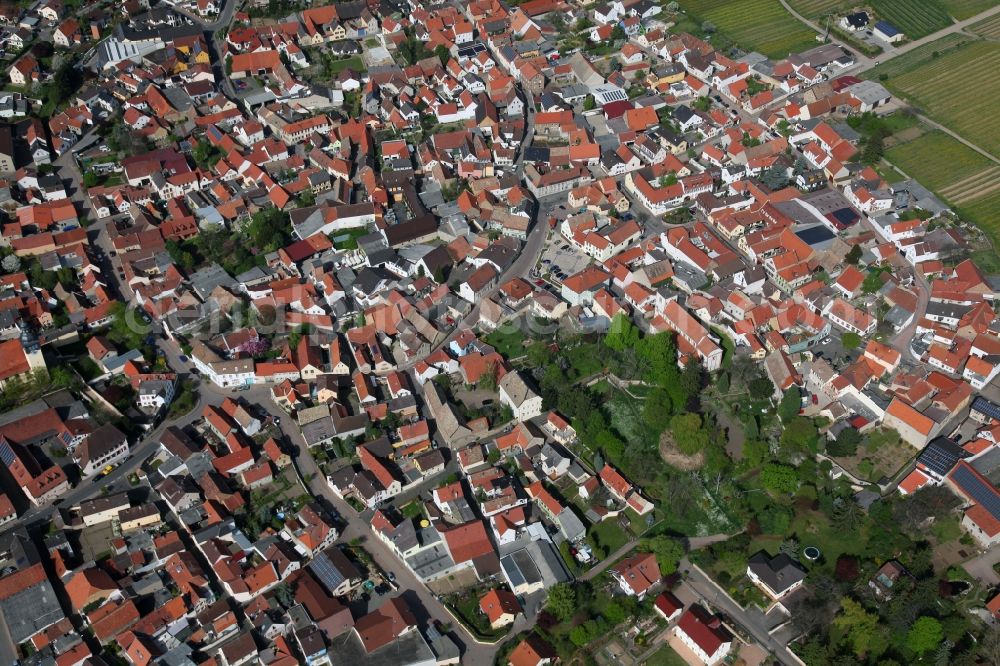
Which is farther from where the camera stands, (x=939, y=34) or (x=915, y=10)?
(x=915, y=10)

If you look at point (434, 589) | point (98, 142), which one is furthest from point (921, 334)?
point (98, 142)

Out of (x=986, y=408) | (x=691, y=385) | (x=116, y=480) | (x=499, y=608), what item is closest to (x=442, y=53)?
(x=691, y=385)

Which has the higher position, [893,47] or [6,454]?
[893,47]

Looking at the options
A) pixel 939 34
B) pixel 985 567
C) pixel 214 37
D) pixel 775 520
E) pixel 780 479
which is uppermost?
pixel 214 37

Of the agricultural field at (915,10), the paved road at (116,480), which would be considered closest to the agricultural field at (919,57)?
the agricultural field at (915,10)

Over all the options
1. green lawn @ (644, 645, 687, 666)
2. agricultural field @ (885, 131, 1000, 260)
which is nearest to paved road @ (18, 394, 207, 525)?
green lawn @ (644, 645, 687, 666)

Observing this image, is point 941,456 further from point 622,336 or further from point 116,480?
point 116,480

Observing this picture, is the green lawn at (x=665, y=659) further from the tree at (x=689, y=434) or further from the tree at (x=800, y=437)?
the tree at (x=800, y=437)
